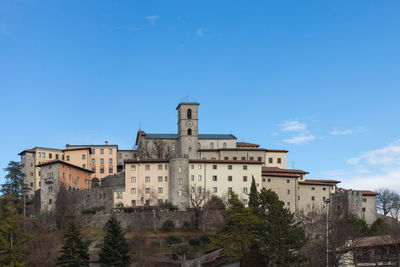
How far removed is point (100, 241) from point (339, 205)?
43.4 meters

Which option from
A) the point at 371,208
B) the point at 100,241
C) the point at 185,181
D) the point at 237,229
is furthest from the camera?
the point at 371,208

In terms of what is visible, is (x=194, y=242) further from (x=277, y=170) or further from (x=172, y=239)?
(x=277, y=170)

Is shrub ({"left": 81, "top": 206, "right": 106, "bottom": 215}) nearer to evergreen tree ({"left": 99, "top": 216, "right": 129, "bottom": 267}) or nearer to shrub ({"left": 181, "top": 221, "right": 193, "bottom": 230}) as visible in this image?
shrub ({"left": 181, "top": 221, "right": 193, "bottom": 230})

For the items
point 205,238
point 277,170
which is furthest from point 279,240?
point 277,170

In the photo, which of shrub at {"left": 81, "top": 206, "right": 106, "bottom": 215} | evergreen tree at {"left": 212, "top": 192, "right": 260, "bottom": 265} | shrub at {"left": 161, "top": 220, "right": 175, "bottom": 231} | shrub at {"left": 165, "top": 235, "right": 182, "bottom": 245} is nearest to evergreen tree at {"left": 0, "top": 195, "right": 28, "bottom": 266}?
evergreen tree at {"left": 212, "top": 192, "right": 260, "bottom": 265}

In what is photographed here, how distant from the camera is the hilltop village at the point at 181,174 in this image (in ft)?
318

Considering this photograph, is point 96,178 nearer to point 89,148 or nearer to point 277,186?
point 89,148

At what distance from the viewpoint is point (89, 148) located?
115188 millimetres

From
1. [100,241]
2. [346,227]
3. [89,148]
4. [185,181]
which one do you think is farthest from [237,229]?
[89,148]

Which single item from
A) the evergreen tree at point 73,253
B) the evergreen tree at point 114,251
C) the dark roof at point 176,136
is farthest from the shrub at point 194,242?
the dark roof at point 176,136

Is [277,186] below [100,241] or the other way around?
the other way around

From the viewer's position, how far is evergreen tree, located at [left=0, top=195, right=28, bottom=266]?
6150cm

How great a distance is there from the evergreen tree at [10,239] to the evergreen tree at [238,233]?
21392 mm

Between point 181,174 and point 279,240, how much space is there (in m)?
41.1
